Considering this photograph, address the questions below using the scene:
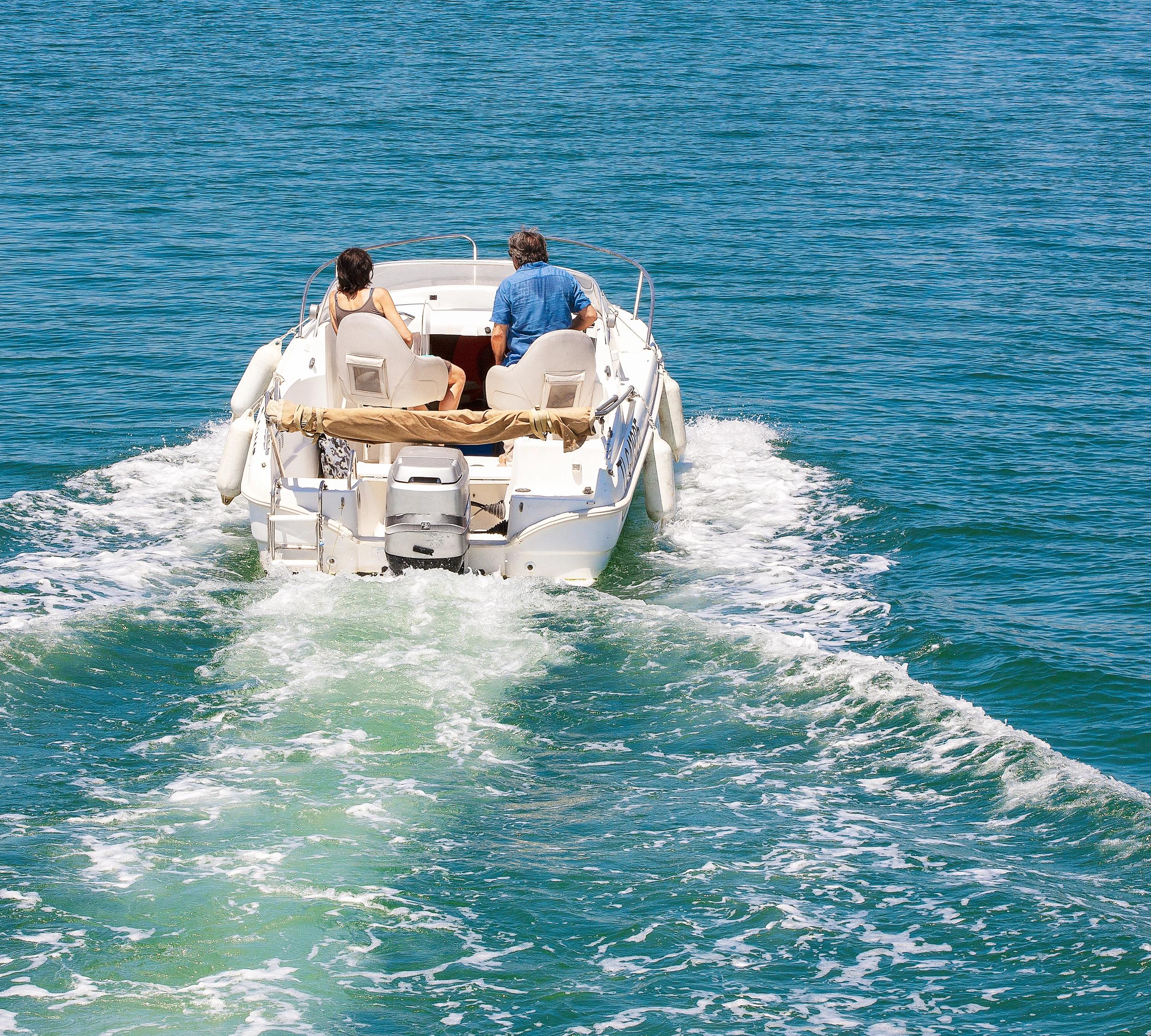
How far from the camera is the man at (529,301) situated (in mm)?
9617

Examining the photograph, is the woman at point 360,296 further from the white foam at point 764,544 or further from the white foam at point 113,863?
the white foam at point 113,863

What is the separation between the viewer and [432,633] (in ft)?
25.8

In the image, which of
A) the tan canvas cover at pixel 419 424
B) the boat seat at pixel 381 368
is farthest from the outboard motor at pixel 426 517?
the boat seat at pixel 381 368

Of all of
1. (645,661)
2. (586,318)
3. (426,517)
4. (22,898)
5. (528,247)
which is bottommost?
(22,898)

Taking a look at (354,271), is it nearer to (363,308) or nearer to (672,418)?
(363,308)

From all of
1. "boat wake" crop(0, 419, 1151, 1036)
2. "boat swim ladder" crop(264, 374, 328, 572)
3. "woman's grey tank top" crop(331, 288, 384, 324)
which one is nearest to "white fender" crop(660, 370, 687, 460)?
"boat wake" crop(0, 419, 1151, 1036)

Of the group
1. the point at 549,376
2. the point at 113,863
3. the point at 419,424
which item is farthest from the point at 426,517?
the point at 113,863

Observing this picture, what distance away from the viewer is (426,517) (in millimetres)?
8328

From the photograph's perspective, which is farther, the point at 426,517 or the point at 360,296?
the point at 360,296

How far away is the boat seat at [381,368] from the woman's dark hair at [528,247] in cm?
92

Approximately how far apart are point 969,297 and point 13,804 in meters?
12.6

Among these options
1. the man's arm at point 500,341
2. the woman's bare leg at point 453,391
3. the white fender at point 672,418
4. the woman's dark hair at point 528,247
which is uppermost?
the woman's dark hair at point 528,247

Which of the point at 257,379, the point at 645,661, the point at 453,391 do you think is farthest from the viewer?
the point at 257,379

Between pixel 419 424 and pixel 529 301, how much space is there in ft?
4.63
